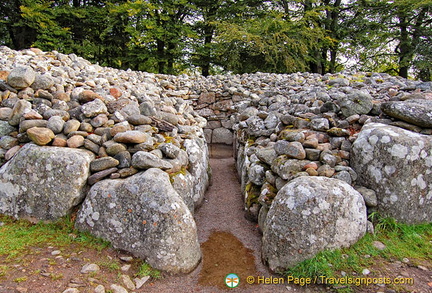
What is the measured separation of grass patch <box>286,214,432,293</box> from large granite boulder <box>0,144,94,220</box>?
141 inches

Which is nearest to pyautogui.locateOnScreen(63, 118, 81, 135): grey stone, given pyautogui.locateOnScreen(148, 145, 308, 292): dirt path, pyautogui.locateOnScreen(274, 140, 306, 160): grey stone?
pyautogui.locateOnScreen(148, 145, 308, 292): dirt path

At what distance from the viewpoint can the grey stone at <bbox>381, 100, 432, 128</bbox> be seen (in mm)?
4762

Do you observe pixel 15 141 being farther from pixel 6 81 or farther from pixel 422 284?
pixel 422 284

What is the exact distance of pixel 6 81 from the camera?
5965 mm

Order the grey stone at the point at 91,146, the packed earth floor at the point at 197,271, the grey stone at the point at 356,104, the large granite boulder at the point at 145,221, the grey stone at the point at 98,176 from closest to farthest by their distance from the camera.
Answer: the packed earth floor at the point at 197,271, the large granite boulder at the point at 145,221, the grey stone at the point at 98,176, the grey stone at the point at 91,146, the grey stone at the point at 356,104

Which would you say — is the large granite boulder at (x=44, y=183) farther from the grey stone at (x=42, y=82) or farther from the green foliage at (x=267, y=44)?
the green foliage at (x=267, y=44)

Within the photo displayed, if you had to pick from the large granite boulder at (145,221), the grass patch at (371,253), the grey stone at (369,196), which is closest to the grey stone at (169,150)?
the large granite boulder at (145,221)

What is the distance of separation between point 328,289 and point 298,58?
14196 mm

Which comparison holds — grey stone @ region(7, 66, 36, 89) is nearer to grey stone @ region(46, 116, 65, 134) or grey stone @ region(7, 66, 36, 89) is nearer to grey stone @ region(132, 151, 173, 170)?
grey stone @ region(46, 116, 65, 134)

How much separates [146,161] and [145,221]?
1064mm

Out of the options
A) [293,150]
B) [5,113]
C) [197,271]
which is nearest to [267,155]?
[293,150]

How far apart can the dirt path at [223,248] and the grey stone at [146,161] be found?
1.62 meters

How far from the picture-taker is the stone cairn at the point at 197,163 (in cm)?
397

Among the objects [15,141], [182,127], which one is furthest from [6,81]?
[182,127]
